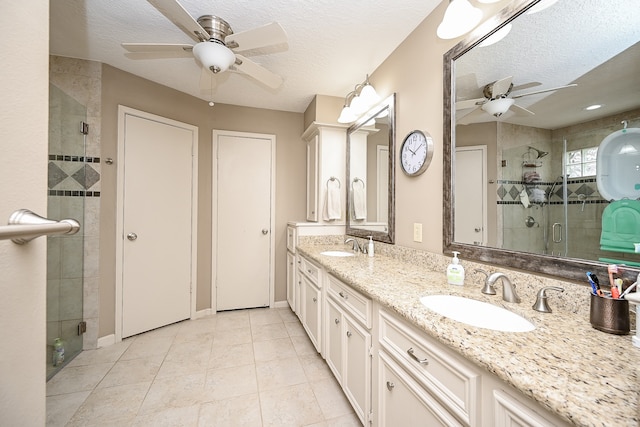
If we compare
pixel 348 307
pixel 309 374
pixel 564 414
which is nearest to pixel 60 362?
pixel 309 374

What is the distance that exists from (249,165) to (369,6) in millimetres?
2102

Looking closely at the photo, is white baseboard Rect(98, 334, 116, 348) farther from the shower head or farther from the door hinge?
the shower head

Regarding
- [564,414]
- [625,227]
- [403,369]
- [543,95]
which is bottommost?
[403,369]

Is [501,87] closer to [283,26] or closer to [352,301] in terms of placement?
[352,301]

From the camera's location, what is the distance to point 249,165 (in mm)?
3158

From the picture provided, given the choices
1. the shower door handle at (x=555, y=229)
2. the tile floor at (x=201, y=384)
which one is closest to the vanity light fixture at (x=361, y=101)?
the shower door handle at (x=555, y=229)

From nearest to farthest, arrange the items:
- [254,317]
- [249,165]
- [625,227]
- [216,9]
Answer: [625,227], [216,9], [254,317], [249,165]

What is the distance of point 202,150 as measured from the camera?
297 centimetres

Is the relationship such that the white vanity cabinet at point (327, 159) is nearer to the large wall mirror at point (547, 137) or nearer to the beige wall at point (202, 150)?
the beige wall at point (202, 150)

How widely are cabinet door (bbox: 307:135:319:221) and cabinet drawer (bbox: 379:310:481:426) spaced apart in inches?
76.5

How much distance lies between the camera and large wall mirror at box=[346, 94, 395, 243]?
80.0 inches

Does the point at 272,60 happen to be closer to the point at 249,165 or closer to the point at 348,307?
the point at 249,165

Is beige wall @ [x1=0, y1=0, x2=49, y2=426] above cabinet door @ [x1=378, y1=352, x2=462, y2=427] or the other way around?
above

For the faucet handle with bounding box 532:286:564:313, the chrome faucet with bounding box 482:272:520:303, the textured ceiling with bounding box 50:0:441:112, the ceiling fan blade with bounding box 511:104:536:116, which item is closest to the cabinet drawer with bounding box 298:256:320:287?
the chrome faucet with bounding box 482:272:520:303
